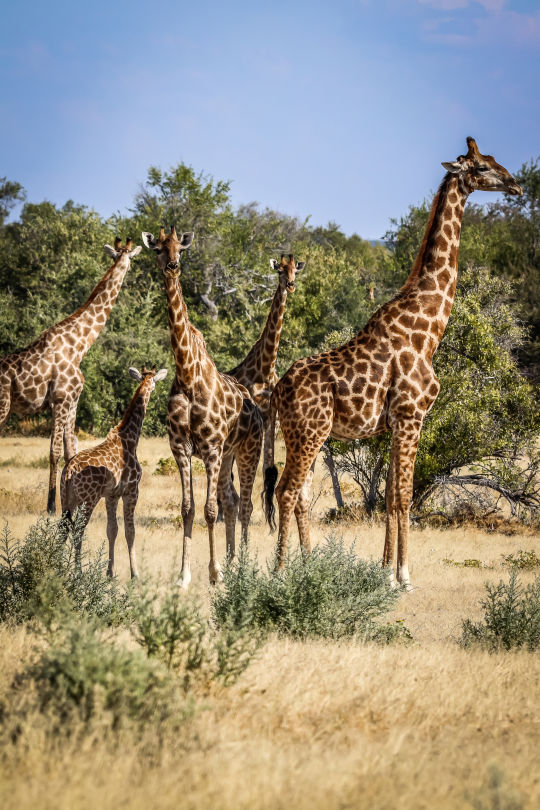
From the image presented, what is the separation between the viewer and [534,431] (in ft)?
44.9

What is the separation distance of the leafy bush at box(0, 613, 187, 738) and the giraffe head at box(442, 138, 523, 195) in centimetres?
730

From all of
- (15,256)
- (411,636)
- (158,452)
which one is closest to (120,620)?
(411,636)

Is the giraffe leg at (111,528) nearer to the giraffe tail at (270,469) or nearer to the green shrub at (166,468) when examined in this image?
the giraffe tail at (270,469)

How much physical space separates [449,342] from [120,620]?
901cm

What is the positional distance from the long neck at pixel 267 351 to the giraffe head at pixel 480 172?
2785 mm

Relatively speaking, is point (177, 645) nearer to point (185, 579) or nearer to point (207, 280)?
point (185, 579)

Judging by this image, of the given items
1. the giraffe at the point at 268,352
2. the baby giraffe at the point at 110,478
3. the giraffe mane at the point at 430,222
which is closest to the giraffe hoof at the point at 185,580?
the baby giraffe at the point at 110,478

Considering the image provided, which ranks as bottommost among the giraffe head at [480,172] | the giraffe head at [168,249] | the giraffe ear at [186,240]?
the giraffe head at [168,249]

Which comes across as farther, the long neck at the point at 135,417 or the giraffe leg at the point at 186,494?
the long neck at the point at 135,417

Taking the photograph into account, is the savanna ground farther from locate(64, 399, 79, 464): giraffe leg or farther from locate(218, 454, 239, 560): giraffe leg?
locate(64, 399, 79, 464): giraffe leg

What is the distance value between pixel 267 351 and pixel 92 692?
7.29m

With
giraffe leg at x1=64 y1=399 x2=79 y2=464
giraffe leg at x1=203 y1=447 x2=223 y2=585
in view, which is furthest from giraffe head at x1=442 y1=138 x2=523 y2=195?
giraffe leg at x1=64 y1=399 x2=79 y2=464

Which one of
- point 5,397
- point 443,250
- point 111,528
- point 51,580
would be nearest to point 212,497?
point 111,528

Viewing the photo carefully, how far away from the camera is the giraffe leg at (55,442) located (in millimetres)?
12723
